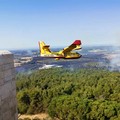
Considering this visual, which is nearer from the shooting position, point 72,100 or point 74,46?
point 74,46

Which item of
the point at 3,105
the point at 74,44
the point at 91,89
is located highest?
the point at 74,44

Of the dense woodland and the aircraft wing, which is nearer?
the aircraft wing

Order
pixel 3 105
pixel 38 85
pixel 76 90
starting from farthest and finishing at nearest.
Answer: pixel 38 85 → pixel 76 90 → pixel 3 105

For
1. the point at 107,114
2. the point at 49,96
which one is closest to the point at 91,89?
the point at 49,96

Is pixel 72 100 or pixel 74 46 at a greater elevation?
pixel 74 46

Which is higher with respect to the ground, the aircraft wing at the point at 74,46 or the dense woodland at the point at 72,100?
the aircraft wing at the point at 74,46

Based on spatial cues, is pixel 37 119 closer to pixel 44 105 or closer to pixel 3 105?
pixel 44 105

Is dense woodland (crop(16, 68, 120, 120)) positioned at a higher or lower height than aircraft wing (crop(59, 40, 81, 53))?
lower

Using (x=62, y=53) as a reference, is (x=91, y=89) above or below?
below

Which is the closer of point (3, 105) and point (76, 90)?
point (3, 105)

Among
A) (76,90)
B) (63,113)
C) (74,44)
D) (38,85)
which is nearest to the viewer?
(74,44)

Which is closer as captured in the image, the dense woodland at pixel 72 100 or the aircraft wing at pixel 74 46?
the aircraft wing at pixel 74 46
